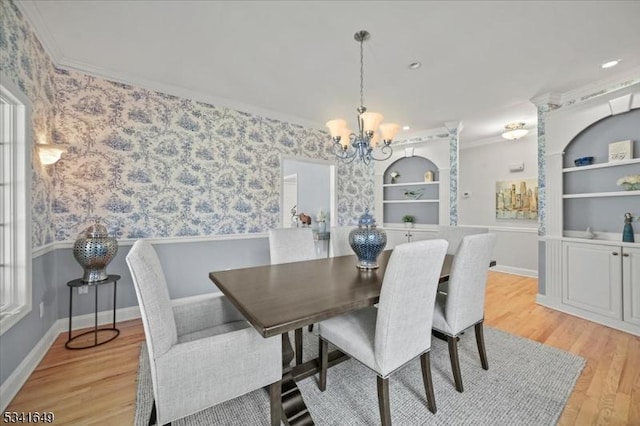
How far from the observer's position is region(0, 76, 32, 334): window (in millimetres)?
1825

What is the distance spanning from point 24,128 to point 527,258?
6.63 meters

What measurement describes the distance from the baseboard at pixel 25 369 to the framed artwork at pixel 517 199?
644 cm

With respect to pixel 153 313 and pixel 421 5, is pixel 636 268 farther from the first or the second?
pixel 153 313

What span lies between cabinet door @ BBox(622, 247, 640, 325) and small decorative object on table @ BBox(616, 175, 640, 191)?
0.65m

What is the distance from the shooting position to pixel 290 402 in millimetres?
1478

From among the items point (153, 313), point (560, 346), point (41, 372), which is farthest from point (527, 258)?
point (41, 372)

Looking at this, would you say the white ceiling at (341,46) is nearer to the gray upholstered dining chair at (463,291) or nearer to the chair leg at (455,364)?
the gray upholstered dining chair at (463,291)

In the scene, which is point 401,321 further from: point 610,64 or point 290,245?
point 610,64

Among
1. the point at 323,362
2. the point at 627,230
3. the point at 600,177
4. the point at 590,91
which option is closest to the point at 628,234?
the point at 627,230

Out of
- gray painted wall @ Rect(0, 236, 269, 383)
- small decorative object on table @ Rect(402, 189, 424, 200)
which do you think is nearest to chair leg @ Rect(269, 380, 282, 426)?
gray painted wall @ Rect(0, 236, 269, 383)

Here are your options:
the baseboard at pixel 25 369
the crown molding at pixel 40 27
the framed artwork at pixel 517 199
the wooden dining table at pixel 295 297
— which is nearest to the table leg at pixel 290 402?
the wooden dining table at pixel 295 297

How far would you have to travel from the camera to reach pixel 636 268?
2605 mm

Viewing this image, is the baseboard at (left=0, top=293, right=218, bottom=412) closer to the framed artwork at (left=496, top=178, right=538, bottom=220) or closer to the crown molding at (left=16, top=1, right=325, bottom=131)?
the crown molding at (left=16, top=1, right=325, bottom=131)

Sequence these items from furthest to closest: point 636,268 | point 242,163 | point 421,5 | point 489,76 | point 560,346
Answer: point 242,163 < point 489,76 < point 636,268 < point 560,346 < point 421,5
